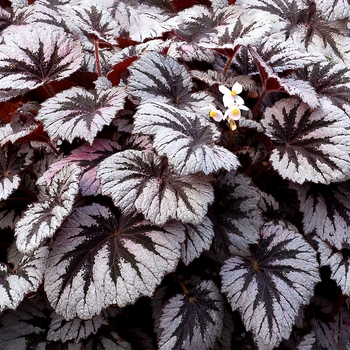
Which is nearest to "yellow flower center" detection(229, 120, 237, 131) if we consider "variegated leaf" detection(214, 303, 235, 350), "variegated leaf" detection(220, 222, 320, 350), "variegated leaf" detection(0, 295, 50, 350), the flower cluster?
the flower cluster

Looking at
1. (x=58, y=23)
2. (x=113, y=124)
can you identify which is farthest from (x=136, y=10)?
(x=113, y=124)

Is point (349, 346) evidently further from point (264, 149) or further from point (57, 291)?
point (57, 291)

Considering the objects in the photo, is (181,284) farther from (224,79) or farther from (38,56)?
(38,56)

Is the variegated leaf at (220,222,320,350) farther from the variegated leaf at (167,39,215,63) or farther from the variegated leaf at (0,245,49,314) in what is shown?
the variegated leaf at (167,39,215,63)

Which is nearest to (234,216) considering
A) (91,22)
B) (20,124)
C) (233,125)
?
(233,125)

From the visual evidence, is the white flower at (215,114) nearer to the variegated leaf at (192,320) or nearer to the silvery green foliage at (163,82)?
the silvery green foliage at (163,82)

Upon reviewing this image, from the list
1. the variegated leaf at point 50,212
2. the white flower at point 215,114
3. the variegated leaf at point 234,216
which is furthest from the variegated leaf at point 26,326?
the white flower at point 215,114
